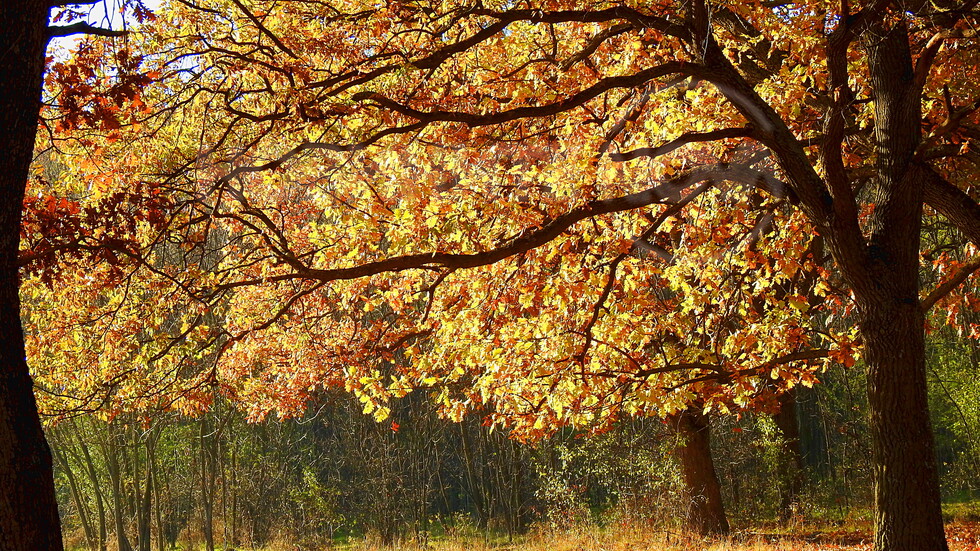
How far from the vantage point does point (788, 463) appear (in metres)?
14.8

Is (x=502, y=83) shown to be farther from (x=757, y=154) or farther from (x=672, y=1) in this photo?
(x=757, y=154)

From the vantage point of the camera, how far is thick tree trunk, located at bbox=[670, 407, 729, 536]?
12969 millimetres

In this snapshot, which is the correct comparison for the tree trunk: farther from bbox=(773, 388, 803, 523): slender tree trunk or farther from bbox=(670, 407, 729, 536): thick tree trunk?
bbox=(773, 388, 803, 523): slender tree trunk

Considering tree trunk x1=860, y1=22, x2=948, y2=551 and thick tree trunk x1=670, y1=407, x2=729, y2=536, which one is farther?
thick tree trunk x1=670, y1=407, x2=729, y2=536

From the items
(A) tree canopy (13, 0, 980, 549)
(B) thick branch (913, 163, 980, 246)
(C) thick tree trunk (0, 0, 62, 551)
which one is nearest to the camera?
(C) thick tree trunk (0, 0, 62, 551)

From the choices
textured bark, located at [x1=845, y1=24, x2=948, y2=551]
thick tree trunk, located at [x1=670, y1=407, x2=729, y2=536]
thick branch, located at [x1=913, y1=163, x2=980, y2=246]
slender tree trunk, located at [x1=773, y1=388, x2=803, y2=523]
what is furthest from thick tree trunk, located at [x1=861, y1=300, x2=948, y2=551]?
slender tree trunk, located at [x1=773, y1=388, x2=803, y2=523]

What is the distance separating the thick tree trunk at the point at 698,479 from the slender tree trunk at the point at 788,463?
6.89 ft

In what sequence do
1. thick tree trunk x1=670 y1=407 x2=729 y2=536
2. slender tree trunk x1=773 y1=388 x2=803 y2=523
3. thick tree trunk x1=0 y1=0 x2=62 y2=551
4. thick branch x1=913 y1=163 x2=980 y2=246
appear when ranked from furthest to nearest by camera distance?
slender tree trunk x1=773 y1=388 x2=803 y2=523 < thick tree trunk x1=670 y1=407 x2=729 y2=536 < thick branch x1=913 y1=163 x2=980 y2=246 < thick tree trunk x1=0 y1=0 x2=62 y2=551

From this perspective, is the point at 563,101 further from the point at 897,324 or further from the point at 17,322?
the point at 17,322

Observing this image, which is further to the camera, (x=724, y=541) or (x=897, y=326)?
(x=724, y=541)

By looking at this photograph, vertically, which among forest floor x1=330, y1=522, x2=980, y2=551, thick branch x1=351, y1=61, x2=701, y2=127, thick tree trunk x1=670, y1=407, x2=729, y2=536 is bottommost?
forest floor x1=330, y1=522, x2=980, y2=551

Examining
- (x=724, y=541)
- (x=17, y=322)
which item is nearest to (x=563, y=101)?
(x=17, y=322)

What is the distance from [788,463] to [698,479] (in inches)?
100

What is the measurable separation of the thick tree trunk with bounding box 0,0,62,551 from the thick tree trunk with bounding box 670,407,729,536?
34.1 ft
